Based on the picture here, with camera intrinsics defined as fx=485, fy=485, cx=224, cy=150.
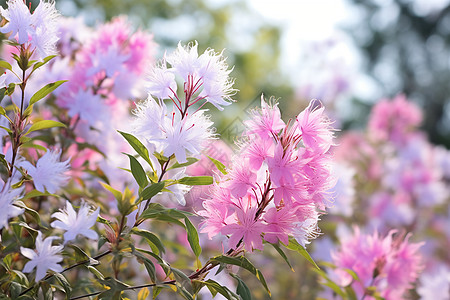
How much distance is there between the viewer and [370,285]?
133 centimetres

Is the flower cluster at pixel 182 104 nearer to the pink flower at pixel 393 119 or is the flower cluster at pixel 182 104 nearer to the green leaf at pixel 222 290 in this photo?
the green leaf at pixel 222 290

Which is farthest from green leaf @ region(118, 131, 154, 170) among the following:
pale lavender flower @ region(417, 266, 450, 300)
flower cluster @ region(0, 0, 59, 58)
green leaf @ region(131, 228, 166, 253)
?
pale lavender flower @ region(417, 266, 450, 300)

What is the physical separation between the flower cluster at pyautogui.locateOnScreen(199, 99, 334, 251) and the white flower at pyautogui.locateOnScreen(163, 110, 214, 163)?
0.25 ft

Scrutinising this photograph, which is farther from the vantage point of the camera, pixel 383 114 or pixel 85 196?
pixel 383 114

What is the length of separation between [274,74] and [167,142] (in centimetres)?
1138

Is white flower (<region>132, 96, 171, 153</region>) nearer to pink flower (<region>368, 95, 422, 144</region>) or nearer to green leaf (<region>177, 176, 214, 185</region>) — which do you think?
green leaf (<region>177, 176, 214, 185</region>)

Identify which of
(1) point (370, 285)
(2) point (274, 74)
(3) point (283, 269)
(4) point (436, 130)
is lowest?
(1) point (370, 285)

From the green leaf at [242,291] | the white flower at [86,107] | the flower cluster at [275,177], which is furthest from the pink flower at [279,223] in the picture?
the white flower at [86,107]

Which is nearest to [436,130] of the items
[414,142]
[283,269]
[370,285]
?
[414,142]

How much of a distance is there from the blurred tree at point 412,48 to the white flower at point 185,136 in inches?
625

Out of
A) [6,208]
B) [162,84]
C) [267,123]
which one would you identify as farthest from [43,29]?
[267,123]

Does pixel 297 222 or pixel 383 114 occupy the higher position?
pixel 383 114

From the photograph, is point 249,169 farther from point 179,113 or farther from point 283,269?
point 283,269

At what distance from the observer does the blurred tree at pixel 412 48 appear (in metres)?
15.6
